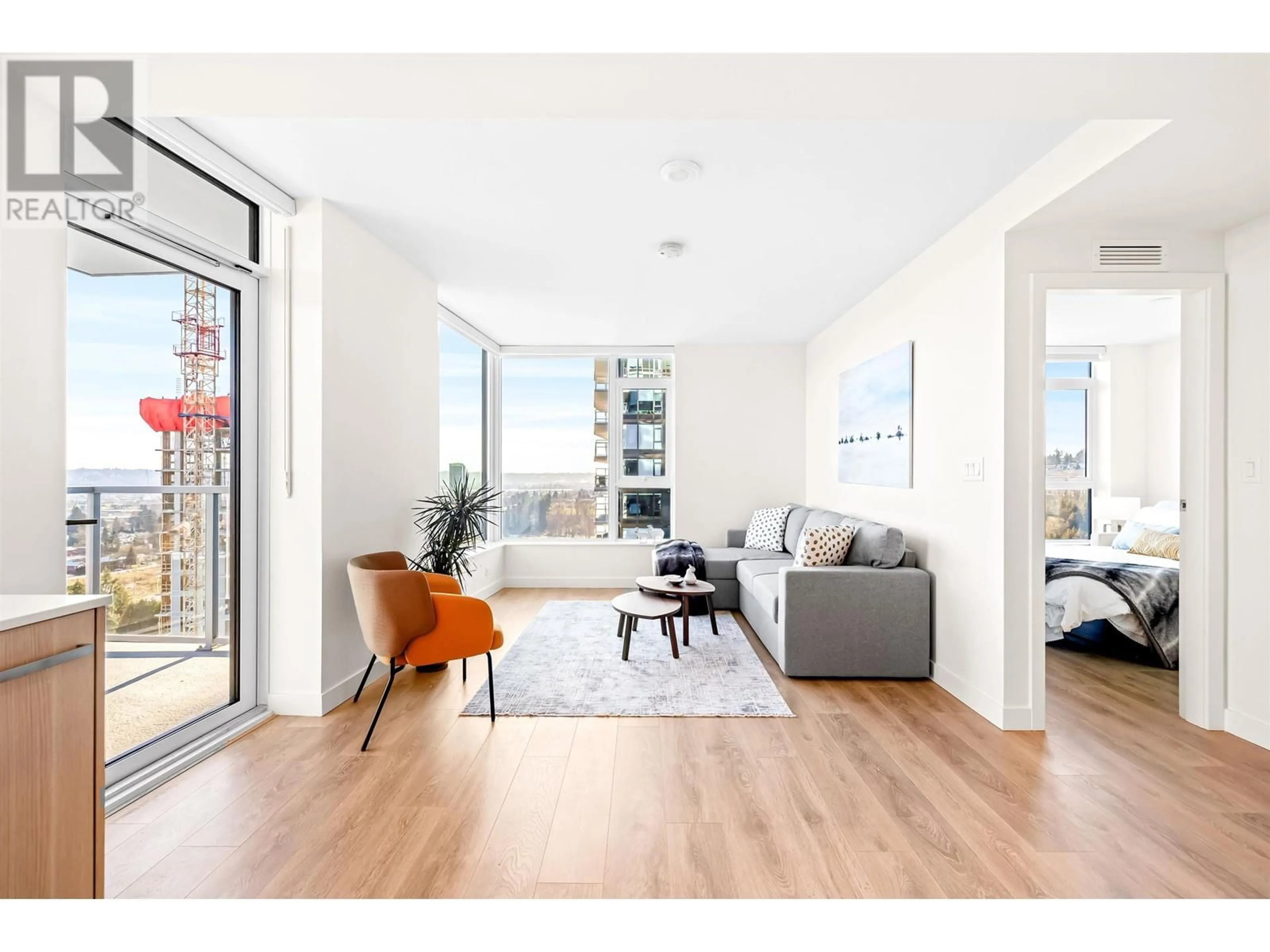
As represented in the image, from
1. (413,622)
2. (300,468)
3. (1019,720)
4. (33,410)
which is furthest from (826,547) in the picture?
(33,410)

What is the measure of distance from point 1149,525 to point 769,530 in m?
3.02

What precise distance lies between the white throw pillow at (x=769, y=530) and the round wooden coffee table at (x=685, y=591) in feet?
4.28

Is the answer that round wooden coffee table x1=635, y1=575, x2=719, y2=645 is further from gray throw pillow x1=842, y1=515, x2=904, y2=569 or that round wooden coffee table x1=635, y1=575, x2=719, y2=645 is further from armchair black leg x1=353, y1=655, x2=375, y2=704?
armchair black leg x1=353, y1=655, x2=375, y2=704

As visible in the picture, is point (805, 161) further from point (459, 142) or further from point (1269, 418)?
point (1269, 418)

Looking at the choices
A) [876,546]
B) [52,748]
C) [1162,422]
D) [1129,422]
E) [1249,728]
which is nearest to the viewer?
[52,748]

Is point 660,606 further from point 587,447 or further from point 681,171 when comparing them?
point 587,447

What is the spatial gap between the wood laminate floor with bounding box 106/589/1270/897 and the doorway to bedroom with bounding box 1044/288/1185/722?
2.13ft

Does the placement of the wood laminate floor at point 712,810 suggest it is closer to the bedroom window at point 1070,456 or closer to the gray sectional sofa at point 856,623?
the gray sectional sofa at point 856,623

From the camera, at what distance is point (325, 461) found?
9.81ft

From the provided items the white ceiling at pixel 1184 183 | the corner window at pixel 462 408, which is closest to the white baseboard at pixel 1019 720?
the white ceiling at pixel 1184 183

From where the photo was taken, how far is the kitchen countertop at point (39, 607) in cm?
127

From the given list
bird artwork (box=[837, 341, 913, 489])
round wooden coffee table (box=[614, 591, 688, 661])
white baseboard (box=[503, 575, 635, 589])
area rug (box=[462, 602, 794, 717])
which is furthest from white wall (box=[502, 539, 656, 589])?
bird artwork (box=[837, 341, 913, 489])
